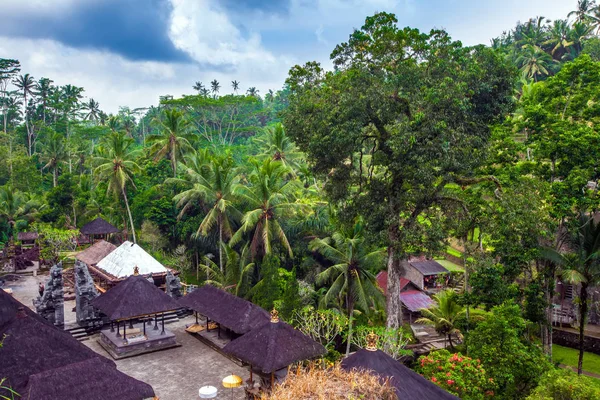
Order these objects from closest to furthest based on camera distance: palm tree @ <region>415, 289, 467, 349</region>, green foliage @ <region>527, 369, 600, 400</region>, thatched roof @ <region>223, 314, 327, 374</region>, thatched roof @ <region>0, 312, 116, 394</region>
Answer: green foliage @ <region>527, 369, 600, 400</region>, thatched roof @ <region>0, 312, 116, 394</region>, thatched roof @ <region>223, 314, 327, 374</region>, palm tree @ <region>415, 289, 467, 349</region>

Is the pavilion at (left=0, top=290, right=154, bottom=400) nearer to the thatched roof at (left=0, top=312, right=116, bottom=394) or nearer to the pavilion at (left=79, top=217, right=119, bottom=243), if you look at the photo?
the thatched roof at (left=0, top=312, right=116, bottom=394)

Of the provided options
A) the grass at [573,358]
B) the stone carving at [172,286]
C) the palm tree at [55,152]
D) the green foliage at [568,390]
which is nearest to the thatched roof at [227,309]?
the stone carving at [172,286]

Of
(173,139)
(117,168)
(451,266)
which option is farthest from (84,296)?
(451,266)

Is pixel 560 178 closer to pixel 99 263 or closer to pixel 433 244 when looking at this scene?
pixel 433 244

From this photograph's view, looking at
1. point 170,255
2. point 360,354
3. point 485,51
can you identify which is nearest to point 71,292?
point 170,255

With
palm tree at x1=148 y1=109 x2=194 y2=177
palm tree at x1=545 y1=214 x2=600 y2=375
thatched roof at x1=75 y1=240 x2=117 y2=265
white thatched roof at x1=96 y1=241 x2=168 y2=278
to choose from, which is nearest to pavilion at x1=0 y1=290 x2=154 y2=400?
white thatched roof at x1=96 y1=241 x2=168 y2=278

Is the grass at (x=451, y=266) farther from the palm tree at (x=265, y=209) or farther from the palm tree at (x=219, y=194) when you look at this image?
the palm tree at (x=219, y=194)
